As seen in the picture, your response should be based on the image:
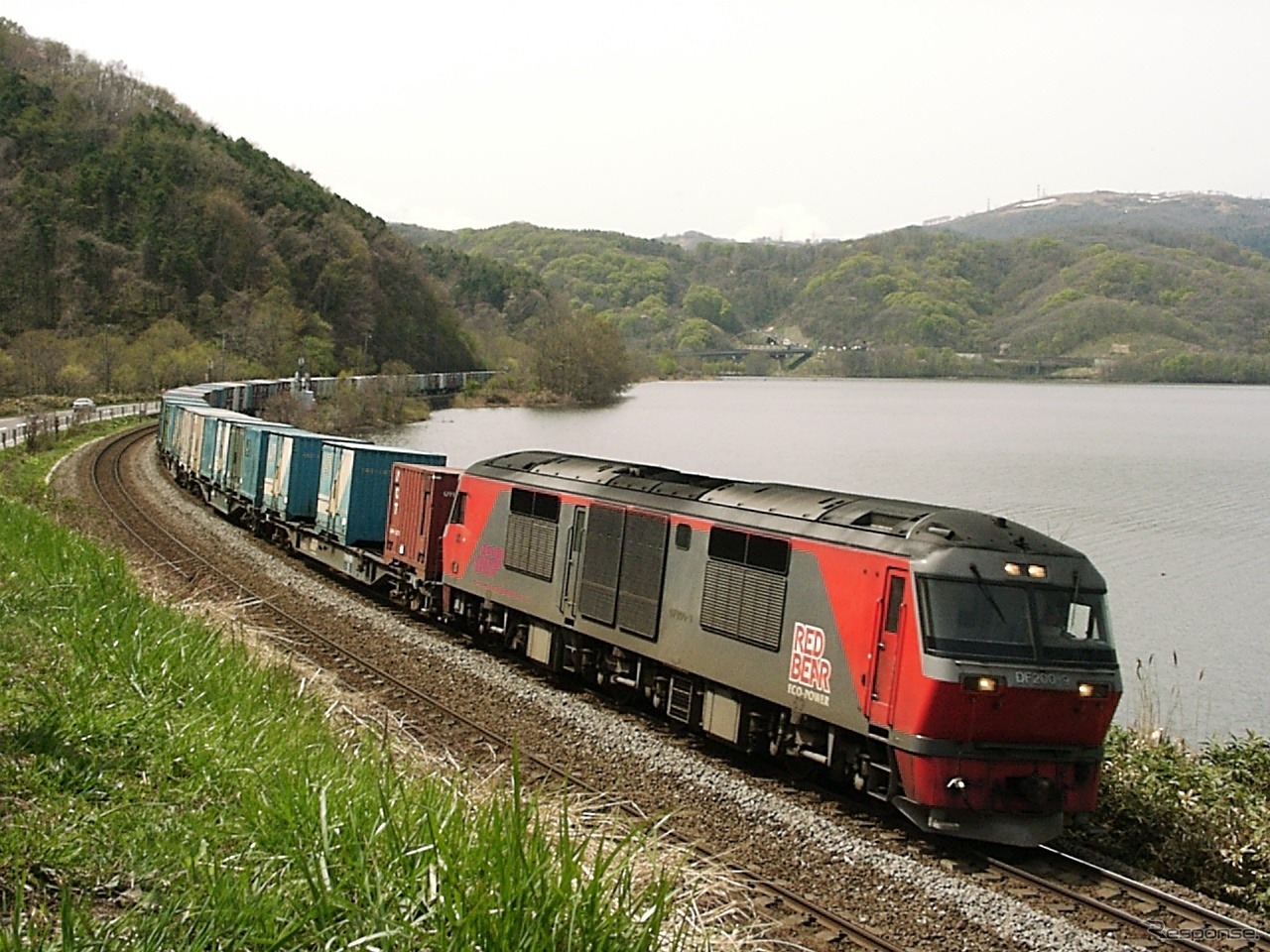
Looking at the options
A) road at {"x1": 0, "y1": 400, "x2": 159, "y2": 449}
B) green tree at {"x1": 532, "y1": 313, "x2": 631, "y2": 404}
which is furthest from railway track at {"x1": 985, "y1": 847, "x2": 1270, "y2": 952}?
green tree at {"x1": 532, "y1": 313, "x2": 631, "y2": 404}

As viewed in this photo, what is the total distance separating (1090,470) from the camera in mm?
69438

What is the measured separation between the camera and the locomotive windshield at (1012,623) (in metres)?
13.2

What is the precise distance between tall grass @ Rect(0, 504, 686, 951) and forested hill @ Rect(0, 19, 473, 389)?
301ft

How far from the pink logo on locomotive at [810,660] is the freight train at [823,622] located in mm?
22

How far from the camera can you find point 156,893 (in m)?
6.77

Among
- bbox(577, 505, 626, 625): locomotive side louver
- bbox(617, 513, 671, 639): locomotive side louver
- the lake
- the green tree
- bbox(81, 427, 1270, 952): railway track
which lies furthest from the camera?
the green tree

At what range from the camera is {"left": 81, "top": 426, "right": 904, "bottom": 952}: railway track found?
35.4 feet

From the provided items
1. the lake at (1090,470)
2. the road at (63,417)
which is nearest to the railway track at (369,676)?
the lake at (1090,470)

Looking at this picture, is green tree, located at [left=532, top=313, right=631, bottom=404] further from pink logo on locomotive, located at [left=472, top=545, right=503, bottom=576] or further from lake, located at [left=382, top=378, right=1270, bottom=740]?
pink logo on locomotive, located at [left=472, top=545, right=503, bottom=576]

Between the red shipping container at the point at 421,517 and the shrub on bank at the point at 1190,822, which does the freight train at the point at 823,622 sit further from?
the shrub on bank at the point at 1190,822

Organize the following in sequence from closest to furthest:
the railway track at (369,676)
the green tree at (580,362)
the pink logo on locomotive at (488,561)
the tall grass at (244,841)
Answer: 1. the tall grass at (244,841)
2. the railway track at (369,676)
3. the pink logo on locomotive at (488,561)
4. the green tree at (580,362)

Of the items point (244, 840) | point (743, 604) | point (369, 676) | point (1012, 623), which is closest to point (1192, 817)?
point (1012, 623)

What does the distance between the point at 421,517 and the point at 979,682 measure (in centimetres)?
1445

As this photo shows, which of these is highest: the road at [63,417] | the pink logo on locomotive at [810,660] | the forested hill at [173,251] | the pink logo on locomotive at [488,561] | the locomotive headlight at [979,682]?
the forested hill at [173,251]
